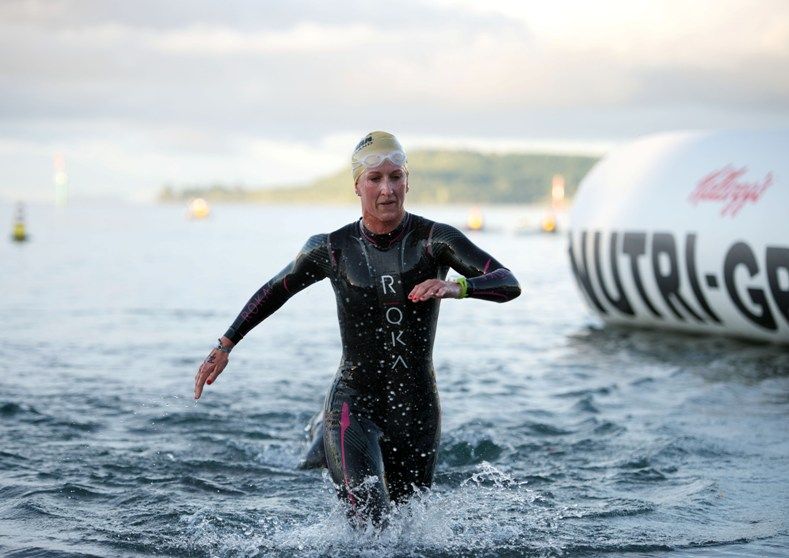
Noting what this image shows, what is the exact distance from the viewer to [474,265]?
5809mm

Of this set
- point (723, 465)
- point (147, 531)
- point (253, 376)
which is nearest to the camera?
point (147, 531)

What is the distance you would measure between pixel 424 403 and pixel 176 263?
35779 millimetres

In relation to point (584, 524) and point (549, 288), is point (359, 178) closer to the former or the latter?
point (584, 524)

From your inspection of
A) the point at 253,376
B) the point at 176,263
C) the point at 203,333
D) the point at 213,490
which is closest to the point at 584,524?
the point at 213,490

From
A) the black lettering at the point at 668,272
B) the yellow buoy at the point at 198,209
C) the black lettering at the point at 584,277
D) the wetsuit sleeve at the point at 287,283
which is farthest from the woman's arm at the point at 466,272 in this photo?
the yellow buoy at the point at 198,209

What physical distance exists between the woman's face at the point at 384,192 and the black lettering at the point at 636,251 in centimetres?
1121

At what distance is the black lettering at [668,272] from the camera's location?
1591 centimetres

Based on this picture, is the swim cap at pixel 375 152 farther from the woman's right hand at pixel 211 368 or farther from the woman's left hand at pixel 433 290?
the woman's right hand at pixel 211 368

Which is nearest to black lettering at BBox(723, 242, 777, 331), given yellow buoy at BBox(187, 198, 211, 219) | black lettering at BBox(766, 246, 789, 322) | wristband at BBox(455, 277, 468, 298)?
black lettering at BBox(766, 246, 789, 322)

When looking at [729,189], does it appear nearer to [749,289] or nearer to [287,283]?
[749,289]

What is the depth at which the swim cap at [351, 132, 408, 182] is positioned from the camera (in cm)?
582

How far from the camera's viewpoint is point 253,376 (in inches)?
548

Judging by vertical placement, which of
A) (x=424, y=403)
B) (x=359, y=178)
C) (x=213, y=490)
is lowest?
(x=213, y=490)

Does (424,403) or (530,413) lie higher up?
(424,403)
